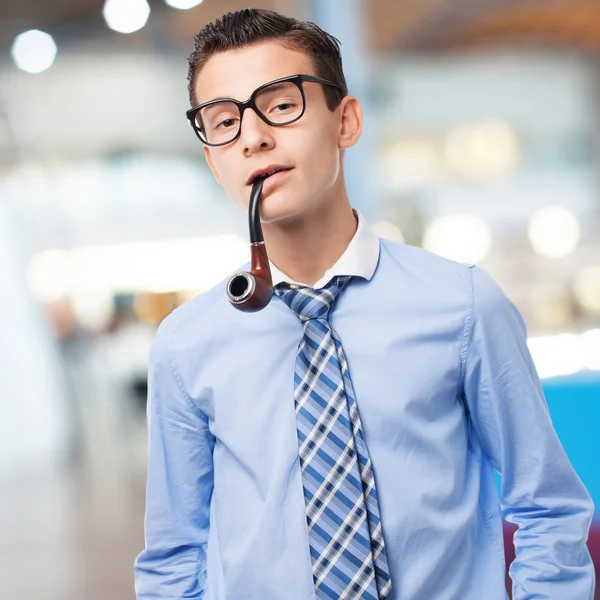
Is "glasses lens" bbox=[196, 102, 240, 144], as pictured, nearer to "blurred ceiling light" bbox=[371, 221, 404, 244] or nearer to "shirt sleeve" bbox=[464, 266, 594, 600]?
"shirt sleeve" bbox=[464, 266, 594, 600]

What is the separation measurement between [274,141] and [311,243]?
0.52 feet

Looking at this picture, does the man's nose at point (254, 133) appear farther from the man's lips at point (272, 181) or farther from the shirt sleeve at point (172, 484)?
the shirt sleeve at point (172, 484)

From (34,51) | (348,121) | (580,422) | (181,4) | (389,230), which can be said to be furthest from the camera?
(34,51)

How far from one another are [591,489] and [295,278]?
132 cm

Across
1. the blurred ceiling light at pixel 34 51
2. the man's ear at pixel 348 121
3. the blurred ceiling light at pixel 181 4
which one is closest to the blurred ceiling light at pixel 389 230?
the blurred ceiling light at pixel 181 4

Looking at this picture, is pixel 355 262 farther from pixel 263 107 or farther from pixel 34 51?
pixel 34 51

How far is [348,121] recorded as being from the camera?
1.23 metres

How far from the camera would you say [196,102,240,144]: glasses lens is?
113cm

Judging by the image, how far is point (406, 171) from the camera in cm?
462

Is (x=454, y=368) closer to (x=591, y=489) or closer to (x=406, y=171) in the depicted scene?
(x=591, y=489)

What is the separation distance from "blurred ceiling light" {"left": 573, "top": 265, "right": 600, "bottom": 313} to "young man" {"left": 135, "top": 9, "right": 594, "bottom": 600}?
3658 mm

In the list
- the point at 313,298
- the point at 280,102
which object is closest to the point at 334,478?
the point at 313,298

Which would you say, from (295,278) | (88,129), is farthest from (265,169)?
(88,129)

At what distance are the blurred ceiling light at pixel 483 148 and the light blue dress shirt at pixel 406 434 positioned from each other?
360cm
